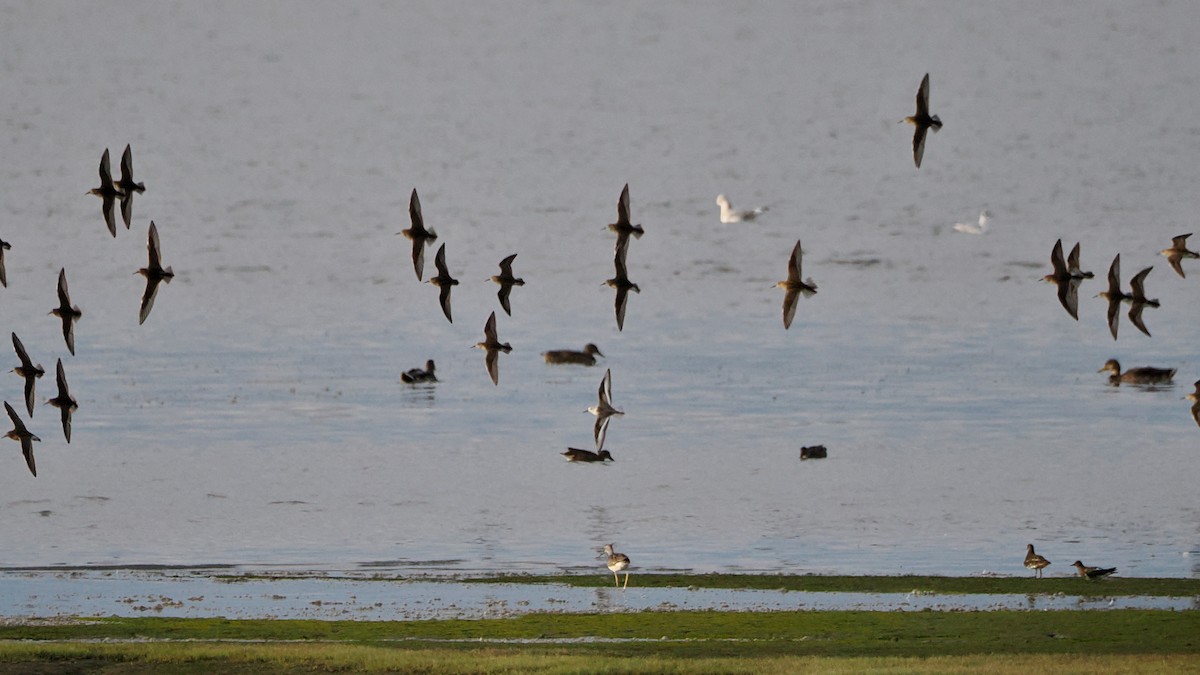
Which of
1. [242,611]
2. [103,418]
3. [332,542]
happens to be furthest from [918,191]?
[242,611]

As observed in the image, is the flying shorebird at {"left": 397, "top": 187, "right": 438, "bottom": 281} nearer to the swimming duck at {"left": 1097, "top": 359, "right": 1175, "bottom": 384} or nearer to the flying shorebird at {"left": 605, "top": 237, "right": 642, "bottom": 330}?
the flying shorebird at {"left": 605, "top": 237, "right": 642, "bottom": 330}

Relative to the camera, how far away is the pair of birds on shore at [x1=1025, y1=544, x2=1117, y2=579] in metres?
25.5

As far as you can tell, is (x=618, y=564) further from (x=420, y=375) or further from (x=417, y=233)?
(x=420, y=375)

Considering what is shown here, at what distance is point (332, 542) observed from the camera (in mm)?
29125

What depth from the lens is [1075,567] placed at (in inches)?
1033

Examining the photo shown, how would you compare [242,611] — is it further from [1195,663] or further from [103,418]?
[103,418]

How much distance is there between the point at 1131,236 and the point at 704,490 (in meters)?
37.0

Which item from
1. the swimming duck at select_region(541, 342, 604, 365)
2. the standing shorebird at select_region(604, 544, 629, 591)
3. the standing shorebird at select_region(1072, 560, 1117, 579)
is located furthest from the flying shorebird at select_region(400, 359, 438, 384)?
the standing shorebird at select_region(1072, 560, 1117, 579)

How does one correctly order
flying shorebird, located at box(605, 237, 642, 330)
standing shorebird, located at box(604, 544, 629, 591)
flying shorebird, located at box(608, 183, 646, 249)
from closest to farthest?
flying shorebird, located at box(608, 183, 646, 249), flying shorebird, located at box(605, 237, 642, 330), standing shorebird, located at box(604, 544, 629, 591)

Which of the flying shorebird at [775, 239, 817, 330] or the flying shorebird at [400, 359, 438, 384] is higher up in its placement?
the flying shorebird at [400, 359, 438, 384]

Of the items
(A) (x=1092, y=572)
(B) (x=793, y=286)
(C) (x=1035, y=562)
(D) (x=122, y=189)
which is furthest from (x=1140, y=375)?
(D) (x=122, y=189)

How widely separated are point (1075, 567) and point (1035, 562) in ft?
2.23

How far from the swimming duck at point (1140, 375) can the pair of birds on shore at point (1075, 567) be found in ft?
54.5

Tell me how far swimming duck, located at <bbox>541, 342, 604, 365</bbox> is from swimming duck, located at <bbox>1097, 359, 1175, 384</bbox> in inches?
411
